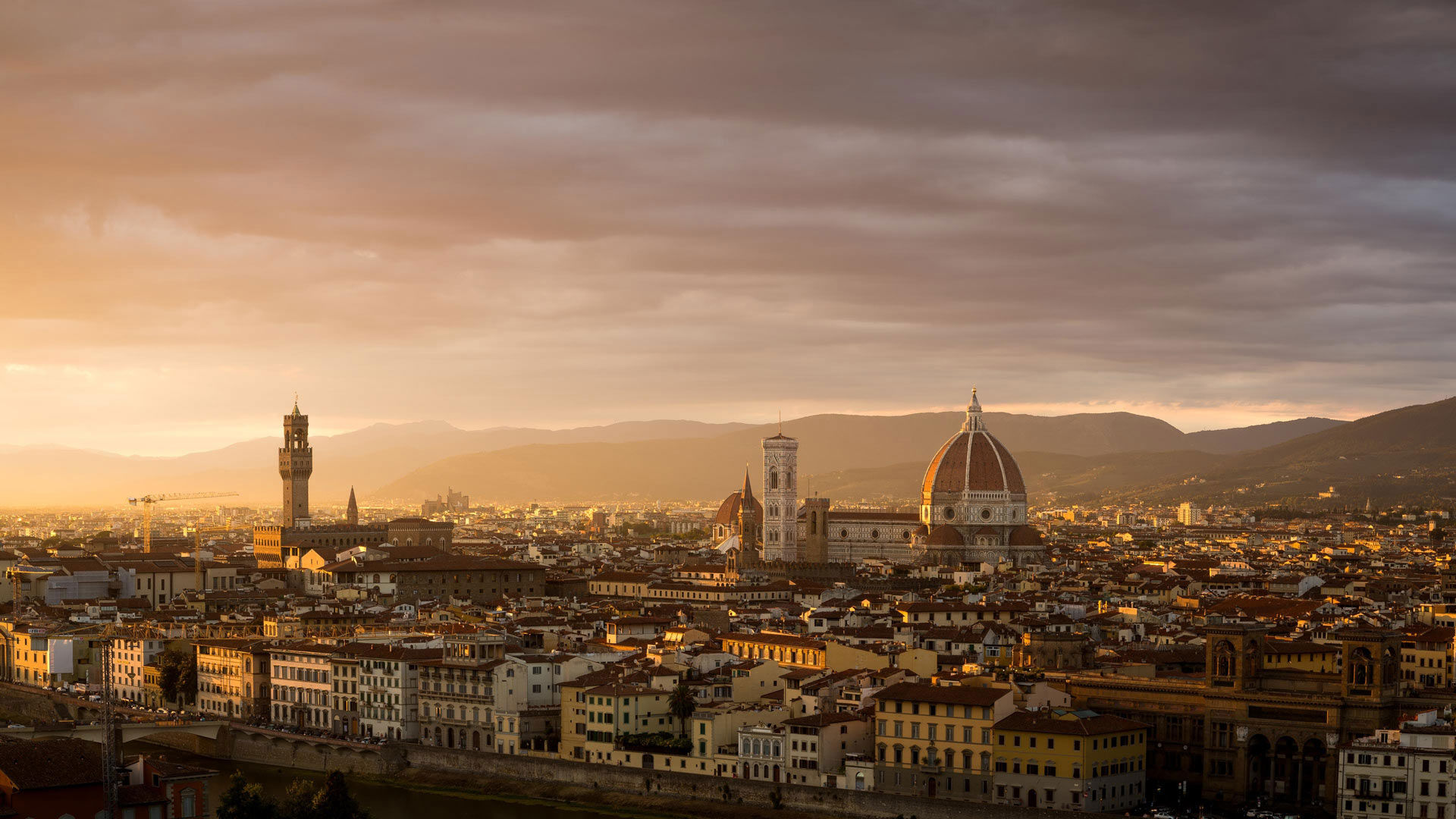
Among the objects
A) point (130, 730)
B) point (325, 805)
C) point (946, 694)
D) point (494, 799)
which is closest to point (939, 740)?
point (946, 694)

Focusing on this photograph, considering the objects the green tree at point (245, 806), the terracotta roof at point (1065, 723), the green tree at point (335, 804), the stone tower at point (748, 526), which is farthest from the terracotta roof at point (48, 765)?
the stone tower at point (748, 526)

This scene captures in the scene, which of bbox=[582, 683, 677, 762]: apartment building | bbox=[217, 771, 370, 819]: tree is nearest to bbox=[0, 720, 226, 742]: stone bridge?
bbox=[217, 771, 370, 819]: tree

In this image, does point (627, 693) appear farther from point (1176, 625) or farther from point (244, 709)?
point (1176, 625)

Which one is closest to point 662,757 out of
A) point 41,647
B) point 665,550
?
point 41,647

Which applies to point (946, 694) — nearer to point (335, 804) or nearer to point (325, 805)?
point (335, 804)

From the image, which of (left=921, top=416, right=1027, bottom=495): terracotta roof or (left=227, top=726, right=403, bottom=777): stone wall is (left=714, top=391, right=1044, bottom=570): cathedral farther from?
(left=227, top=726, right=403, bottom=777): stone wall

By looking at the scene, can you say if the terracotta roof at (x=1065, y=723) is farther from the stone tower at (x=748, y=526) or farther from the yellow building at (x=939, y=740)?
the stone tower at (x=748, y=526)
